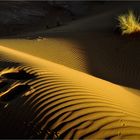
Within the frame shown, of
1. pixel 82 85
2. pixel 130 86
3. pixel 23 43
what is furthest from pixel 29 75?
pixel 23 43

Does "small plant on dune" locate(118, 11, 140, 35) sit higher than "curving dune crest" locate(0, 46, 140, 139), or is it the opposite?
"small plant on dune" locate(118, 11, 140, 35)

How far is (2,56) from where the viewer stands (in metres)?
9.48

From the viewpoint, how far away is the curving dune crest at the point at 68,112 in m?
5.59

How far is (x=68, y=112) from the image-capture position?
19.7 feet

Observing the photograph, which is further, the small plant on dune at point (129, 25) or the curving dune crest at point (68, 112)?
the small plant on dune at point (129, 25)

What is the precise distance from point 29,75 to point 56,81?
727 mm

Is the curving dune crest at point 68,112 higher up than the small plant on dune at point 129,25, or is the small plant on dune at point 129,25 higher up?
the small plant on dune at point 129,25

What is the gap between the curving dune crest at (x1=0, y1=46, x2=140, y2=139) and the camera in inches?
220

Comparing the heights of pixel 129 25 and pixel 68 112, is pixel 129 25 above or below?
above

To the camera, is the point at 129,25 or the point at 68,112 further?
the point at 129,25

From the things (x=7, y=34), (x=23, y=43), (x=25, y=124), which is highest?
(x=7, y=34)

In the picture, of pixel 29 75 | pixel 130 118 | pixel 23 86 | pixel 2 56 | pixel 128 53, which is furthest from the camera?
pixel 128 53

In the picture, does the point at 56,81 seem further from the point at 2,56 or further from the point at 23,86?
the point at 2,56

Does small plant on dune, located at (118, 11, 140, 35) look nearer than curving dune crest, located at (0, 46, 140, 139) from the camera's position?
No
